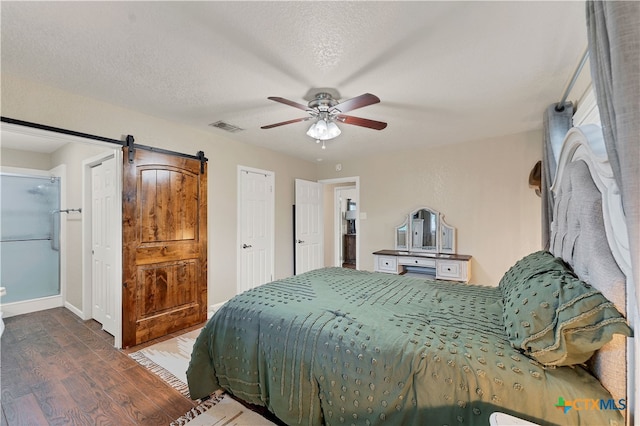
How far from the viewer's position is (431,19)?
150 cm

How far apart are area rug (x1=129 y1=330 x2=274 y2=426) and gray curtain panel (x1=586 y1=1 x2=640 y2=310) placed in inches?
82.5

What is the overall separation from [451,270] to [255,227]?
290 cm

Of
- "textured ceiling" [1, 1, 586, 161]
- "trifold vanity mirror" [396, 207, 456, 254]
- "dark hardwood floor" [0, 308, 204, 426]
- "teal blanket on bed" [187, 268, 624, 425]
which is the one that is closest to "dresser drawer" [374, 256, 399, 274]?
"trifold vanity mirror" [396, 207, 456, 254]

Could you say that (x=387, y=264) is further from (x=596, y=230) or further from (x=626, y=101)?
(x=626, y=101)

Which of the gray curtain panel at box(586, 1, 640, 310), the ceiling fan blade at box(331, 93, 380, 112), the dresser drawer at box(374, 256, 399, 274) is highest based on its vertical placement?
the ceiling fan blade at box(331, 93, 380, 112)

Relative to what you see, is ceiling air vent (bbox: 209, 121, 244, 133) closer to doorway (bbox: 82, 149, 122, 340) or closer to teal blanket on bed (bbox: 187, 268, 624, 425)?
doorway (bbox: 82, 149, 122, 340)

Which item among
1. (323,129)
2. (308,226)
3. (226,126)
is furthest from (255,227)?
(323,129)

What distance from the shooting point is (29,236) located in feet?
13.2

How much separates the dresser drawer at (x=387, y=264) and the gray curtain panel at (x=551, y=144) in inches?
73.9

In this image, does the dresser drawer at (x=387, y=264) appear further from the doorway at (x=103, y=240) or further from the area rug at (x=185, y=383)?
the doorway at (x=103, y=240)

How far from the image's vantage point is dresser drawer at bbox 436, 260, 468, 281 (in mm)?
3643

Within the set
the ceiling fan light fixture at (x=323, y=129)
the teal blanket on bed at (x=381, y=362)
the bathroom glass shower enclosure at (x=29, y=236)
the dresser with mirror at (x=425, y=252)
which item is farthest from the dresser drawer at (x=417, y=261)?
the bathroom glass shower enclosure at (x=29, y=236)

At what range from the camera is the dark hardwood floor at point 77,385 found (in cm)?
184

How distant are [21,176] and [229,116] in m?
3.53
